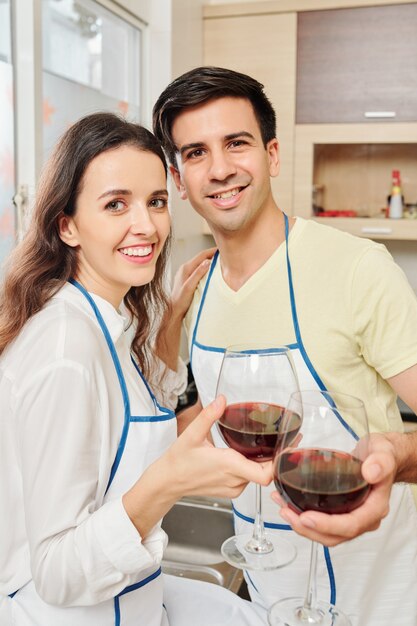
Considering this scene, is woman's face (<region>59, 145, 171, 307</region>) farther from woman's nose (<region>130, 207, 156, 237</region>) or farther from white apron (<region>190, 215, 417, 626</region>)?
white apron (<region>190, 215, 417, 626</region>)

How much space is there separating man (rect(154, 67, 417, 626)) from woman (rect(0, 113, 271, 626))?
23 centimetres

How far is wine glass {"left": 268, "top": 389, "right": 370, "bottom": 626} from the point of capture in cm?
65

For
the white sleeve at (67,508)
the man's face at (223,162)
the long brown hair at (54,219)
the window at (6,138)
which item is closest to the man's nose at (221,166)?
the man's face at (223,162)

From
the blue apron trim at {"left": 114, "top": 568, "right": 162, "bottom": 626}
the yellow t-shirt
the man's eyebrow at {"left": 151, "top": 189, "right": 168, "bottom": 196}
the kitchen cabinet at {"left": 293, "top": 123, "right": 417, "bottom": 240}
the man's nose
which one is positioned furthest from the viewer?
the kitchen cabinet at {"left": 293, "top": 123, "right": 417, "bottom": 240}

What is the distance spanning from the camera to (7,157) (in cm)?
185

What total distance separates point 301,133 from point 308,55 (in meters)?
0.33

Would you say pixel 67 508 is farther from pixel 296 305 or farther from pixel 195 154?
pixel 195 154

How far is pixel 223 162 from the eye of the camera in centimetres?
125

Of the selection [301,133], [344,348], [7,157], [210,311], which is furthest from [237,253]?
[301,133]

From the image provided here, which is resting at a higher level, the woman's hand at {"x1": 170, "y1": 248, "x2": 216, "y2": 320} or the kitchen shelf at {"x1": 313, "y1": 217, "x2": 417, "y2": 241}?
the kitchen shelf at {"x1": 313, "y1": 217, "x2": 417, "y2": 241}

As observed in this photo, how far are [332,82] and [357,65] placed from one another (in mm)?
121

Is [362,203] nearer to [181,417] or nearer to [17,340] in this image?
[181,417]

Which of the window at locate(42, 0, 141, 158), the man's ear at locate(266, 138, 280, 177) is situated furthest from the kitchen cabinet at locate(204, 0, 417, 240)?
the man's ear at locate(266, 138, 280, 177)

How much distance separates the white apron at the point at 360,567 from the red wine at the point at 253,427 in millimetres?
415
